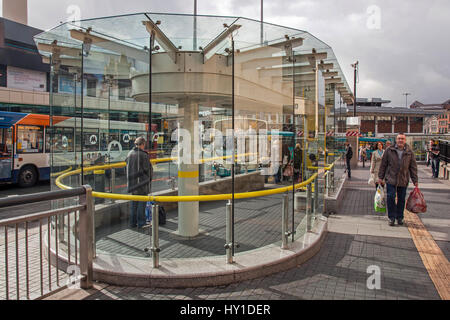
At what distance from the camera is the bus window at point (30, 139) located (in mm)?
13836

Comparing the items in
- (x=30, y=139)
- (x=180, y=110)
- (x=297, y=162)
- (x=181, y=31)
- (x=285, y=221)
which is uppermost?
(x=181, y=31)

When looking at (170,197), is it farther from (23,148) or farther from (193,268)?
(23,148)

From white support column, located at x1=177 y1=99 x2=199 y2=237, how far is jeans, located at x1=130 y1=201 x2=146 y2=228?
2.32 feet

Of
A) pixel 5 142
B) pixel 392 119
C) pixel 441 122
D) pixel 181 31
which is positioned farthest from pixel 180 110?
pixel 441 122

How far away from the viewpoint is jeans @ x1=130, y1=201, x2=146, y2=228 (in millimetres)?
4989

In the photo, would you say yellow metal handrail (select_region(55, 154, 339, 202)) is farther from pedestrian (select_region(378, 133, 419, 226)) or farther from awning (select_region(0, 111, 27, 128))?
awning (select_region(0, 111, 27, 128))

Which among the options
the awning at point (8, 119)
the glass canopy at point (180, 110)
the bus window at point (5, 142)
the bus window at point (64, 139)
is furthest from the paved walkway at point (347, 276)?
the awning at point (8, 119)

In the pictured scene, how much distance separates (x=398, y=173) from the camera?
22.1 feet

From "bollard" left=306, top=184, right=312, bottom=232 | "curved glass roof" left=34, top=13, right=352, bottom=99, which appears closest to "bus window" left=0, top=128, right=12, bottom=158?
"curved glass roof" left=34, top=13, right=352, bottom=99

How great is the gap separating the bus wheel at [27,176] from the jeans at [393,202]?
13.4m

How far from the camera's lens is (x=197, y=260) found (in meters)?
4.34

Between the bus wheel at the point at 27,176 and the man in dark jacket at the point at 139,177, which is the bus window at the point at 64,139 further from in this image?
the bus wheel at the point at 27,176

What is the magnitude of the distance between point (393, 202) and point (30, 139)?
540 inches
